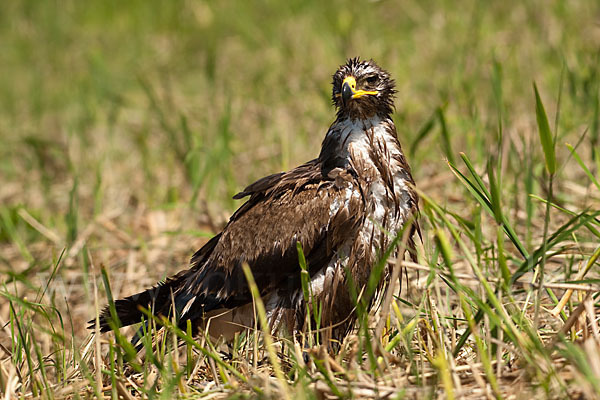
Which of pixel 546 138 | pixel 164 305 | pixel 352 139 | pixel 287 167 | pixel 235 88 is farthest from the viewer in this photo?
pixel 235 88

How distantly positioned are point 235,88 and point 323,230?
4788 mm

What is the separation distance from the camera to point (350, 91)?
136 inches

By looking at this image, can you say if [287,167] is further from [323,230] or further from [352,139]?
[323,230]

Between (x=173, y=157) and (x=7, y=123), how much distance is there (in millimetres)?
2976

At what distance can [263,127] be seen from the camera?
22.5ft

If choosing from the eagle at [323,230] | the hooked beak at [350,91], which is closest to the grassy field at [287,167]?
the eagle at [323,230]

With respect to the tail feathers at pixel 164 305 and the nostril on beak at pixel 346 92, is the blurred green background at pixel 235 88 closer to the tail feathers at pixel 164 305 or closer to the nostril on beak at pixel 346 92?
the nostril on beak at pixel 346 92

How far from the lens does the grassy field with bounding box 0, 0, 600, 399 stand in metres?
2.63

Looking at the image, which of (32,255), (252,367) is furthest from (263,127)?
(252,367)

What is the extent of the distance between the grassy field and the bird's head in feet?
1.46

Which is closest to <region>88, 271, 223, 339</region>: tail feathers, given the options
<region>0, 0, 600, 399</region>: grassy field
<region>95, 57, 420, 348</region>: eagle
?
<region>95, 57, 420, 348</region>: eagle

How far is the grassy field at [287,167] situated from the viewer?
8.64ft

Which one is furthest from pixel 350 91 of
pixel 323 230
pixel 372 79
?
pixel 323 230

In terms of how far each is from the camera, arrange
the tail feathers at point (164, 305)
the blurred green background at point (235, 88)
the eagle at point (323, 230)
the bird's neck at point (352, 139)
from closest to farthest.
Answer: the eagle at point (323, 230)
the bird's neck at point (352, 139)
the tail feathers at point (164, 305)
the blurred green background at point (235, 88)
